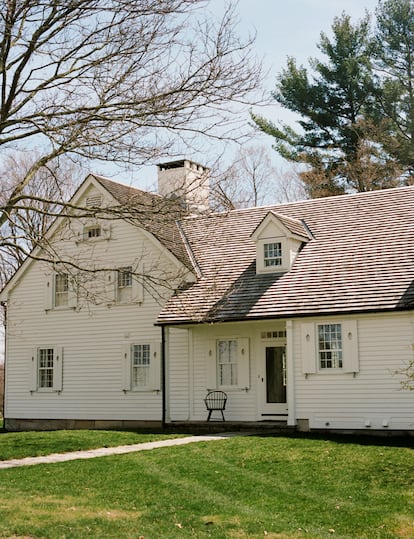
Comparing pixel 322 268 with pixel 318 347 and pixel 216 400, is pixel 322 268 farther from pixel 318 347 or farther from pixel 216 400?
pixel 216 400

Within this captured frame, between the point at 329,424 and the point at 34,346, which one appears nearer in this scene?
the point at 329,424

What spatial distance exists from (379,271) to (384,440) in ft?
14.0

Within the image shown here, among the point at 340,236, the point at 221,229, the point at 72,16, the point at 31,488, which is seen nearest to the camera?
the point at 31,488

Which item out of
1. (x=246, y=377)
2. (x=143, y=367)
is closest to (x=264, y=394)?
(x=246, y=377)

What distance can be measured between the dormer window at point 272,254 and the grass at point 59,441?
18.5ft

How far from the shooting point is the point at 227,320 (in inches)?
802

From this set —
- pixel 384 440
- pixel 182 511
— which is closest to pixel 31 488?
pixel 182 511

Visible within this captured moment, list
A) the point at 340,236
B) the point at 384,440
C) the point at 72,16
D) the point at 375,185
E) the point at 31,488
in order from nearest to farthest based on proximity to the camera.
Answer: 1. the point at 31,488
2. the point at 72,16
3. the point at 384,440
4. the point at 340,236
5. the point at 375,185

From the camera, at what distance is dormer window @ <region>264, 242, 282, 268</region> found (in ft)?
70.5

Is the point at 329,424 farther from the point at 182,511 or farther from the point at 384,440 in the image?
the point at 182,511

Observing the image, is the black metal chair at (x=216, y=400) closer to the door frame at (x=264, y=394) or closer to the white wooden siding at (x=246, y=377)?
the white wooden siding at (x=246, y=377)

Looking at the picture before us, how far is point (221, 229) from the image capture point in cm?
2475

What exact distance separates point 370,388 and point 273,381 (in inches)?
129

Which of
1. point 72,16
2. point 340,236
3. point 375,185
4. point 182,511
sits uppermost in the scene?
point 375,185
